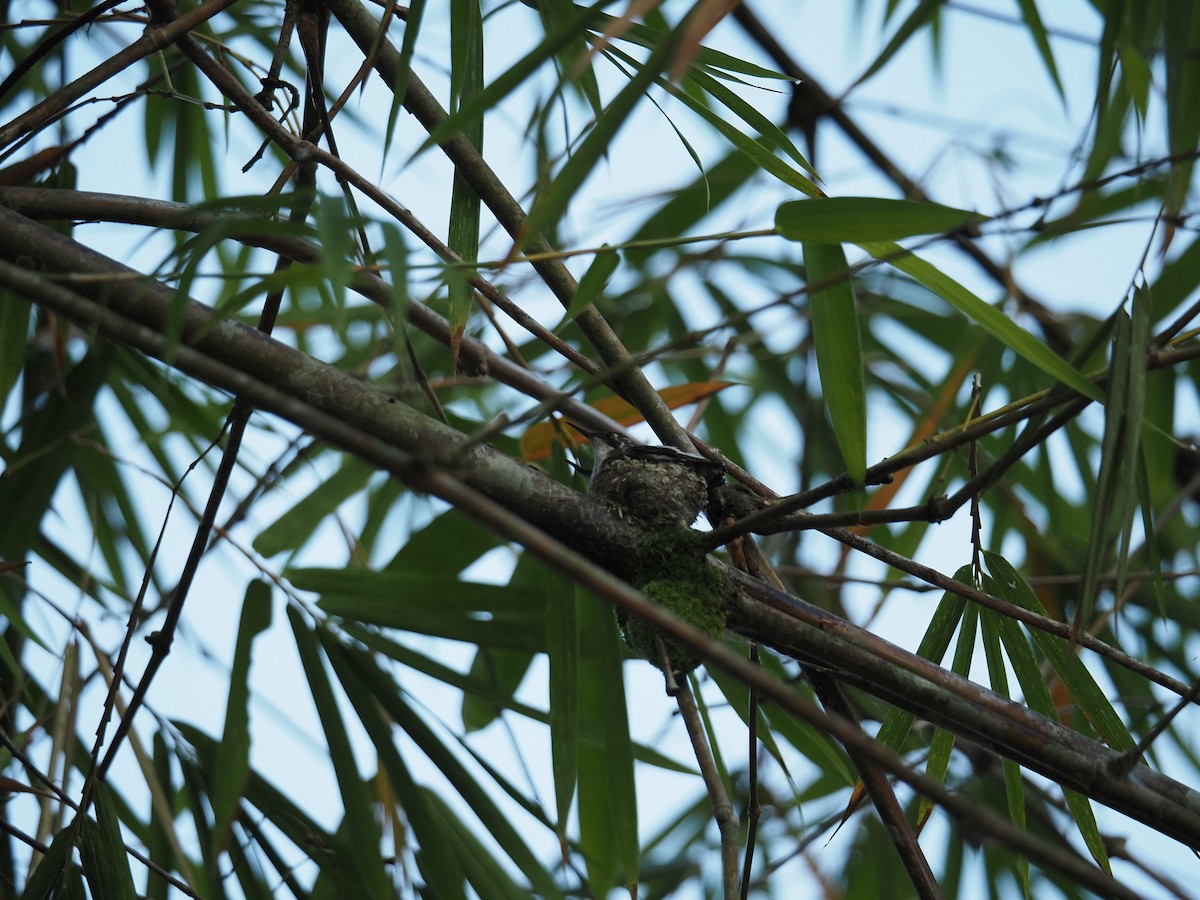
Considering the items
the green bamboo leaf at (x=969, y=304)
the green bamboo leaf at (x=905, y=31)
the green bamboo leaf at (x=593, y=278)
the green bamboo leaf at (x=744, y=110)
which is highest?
the green bamboo leaf at (x=744, y=110)

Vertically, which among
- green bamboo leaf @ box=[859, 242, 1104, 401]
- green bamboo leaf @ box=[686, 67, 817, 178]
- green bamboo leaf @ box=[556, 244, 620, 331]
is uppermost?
green bamboo leaf @ box=[686, 67, 817, 178]

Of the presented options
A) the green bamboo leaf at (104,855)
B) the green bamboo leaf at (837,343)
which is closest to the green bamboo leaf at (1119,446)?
the green bamboo leaf at (837,343)

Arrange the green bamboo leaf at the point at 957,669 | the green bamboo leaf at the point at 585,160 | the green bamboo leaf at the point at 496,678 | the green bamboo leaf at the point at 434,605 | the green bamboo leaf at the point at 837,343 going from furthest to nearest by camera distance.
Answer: the green bamboo leaf at the point at 496,678 < the green bamboo leaf at the point at 434,605 < the green bamboo leaf at the point at 957,669 < the green bamboo leaf at the point at 837,343 < the green bamboo leaf at the point at 585,160

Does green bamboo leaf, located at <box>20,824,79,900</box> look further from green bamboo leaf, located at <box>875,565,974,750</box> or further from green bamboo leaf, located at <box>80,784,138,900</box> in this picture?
green bamboo leaf, located at <box>875,565,974,750</box>

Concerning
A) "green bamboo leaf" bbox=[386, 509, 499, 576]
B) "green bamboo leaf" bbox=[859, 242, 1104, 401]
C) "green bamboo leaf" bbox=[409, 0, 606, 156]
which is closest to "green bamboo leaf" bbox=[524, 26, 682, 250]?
"green bamboo leaf" bbox=[409, 0, 606, 156]

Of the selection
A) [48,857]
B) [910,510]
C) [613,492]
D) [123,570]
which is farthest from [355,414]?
[123,570]

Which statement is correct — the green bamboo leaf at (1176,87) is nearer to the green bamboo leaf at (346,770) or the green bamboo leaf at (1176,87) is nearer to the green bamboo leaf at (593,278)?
the green bamboo leaf at (593,278)

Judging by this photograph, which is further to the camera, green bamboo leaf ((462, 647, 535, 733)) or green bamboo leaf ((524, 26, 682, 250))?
green bamboo leaf ((462, 647, 535, 733))

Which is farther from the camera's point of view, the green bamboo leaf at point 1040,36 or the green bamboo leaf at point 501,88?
the green bamboo leaf at point 1040,36

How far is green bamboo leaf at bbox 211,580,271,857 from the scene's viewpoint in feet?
2.21

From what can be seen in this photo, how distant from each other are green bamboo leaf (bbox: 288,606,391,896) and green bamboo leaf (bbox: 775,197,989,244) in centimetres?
45

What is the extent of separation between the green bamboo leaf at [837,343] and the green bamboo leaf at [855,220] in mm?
22

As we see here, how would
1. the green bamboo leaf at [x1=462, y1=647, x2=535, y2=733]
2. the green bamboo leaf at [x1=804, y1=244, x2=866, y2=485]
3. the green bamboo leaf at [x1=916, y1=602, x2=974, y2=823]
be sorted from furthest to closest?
the green bamboo leaf at [x1=462, y1=647, x2=535, y2=733] → the green bamboo leaf at [x1=916, y1=602, x2=974, y2=823] → the green bamboo leaf at [x1=804, y1=244, x2=866, y2=485]

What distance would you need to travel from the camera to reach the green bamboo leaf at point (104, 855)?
25.6 inches
